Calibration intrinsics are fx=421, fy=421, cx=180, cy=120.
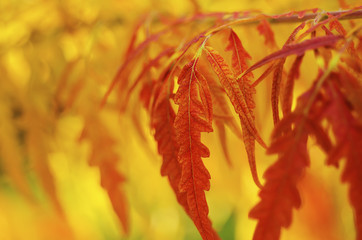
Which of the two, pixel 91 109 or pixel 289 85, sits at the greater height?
pixel 91 109

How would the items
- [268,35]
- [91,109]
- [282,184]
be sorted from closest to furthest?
[282,184] → [268,35] → [91,109]

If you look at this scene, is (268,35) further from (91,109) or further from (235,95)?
(91,109)

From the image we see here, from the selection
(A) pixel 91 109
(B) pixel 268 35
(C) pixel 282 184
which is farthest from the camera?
(A) pixel 91 109

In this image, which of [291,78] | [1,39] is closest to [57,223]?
[1,39]

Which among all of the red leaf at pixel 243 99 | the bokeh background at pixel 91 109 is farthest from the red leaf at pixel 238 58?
the bokeh background at pixel 91 109

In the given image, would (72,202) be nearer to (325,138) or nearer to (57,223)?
(57,223)

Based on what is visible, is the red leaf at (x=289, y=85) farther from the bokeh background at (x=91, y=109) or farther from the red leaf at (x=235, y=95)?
the bokeh background at (x=91, y=109)

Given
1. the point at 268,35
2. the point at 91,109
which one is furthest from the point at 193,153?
the point at 91,109

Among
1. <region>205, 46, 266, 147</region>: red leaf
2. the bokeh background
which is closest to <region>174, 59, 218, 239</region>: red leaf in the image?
<region>205, 46, 266, 147</region>: red leaf
